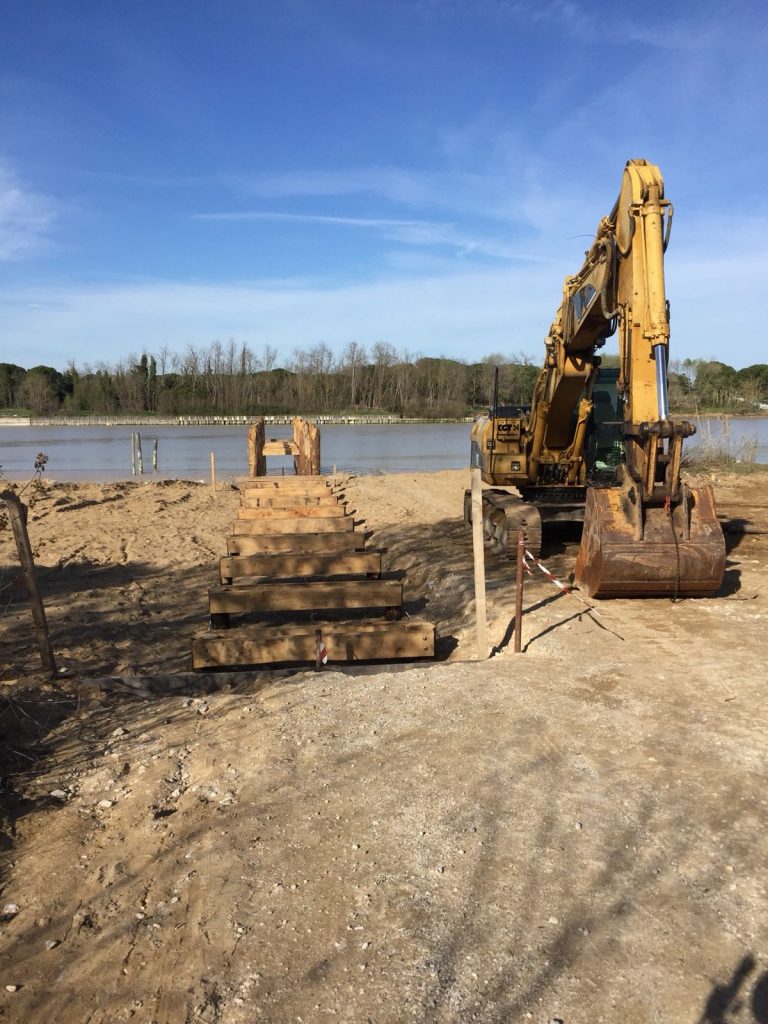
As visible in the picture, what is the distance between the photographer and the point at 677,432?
7.71 meters

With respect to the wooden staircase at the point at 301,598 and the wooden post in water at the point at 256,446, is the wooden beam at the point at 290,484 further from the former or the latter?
the wooden post in water at the point at 256,446

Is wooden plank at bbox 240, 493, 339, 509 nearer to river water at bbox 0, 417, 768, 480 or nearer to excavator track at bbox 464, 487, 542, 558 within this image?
excavator track at bbox 464, 487, 542, 558

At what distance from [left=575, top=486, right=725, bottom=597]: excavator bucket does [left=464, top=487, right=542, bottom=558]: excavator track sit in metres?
2.11

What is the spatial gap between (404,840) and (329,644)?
3531mm

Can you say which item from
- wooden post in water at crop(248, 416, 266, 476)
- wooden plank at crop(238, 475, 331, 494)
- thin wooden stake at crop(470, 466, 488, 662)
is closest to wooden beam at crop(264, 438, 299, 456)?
wooden post in water at crop(248, 416, 266, 476)

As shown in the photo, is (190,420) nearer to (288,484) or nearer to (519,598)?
(288,484)

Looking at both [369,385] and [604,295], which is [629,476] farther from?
[369,385]

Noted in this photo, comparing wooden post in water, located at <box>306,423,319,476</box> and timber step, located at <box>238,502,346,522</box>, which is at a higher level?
wooden post in water, located at <box>306,423,319,476</box>

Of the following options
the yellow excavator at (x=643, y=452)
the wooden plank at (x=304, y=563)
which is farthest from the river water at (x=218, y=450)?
the wooden plank at (x=304, y=563)

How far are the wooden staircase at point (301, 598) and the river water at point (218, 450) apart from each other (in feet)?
62.9

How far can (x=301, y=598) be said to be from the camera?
7.91 metres

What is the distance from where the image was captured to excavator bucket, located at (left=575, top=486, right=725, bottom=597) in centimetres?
812

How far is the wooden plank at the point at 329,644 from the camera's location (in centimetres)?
713

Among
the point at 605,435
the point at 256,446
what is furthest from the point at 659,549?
the point at 256,446
